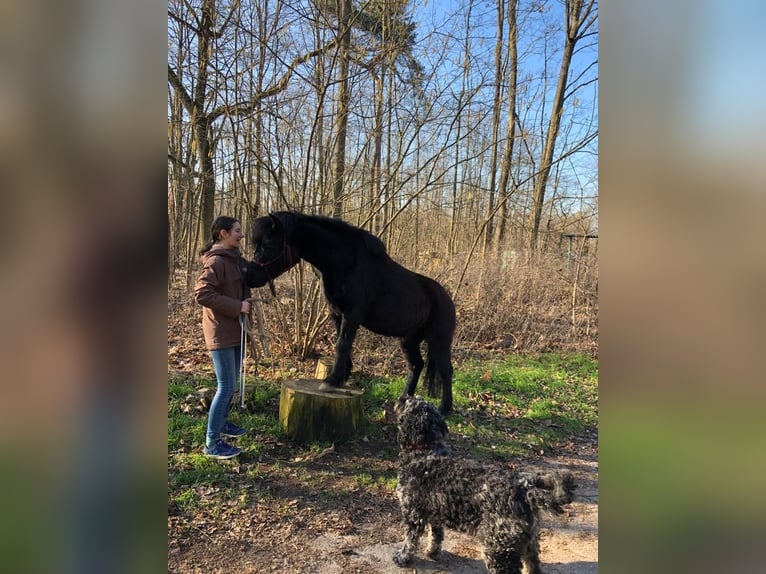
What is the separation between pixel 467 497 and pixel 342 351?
2436 millimetres

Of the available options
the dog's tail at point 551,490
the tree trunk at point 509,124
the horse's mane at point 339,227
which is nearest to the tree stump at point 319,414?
the horse's mane at point 339,227

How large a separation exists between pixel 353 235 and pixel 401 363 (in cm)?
360

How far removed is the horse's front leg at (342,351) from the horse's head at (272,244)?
3.12 ft

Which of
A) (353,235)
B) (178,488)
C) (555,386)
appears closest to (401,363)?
(555,386)

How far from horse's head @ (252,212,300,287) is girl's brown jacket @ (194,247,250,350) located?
237 mm

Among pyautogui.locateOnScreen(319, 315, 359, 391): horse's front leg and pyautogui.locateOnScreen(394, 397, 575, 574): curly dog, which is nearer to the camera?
pyautogui.locateOnScreen(394, 397, 575, 574): curly dog

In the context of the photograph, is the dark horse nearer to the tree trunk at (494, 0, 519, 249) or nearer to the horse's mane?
the horse's mane

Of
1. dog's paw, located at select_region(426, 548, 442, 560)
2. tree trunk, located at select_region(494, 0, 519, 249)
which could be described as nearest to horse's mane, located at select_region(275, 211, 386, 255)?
dog's paw, located at select_region(426, 548, 442, 560)

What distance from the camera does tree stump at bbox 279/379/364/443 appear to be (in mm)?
4789

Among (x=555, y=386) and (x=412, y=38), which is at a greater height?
(x=412, y=38)

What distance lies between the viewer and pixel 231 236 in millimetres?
4102

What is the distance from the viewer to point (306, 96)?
6637 millimetres
